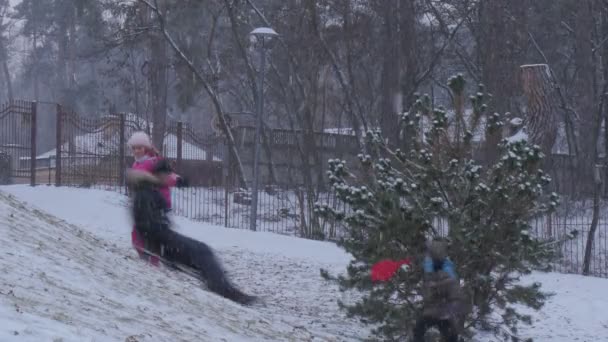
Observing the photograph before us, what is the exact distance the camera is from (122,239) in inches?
637

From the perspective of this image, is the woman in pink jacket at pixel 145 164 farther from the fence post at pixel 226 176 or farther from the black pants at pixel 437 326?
the fence post at pixel 226 176

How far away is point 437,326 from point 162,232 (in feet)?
9.19

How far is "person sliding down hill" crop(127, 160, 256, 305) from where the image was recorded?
9031 mm

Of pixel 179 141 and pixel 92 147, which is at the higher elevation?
pixel 179 141

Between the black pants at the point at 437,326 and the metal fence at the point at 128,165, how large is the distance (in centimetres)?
1123

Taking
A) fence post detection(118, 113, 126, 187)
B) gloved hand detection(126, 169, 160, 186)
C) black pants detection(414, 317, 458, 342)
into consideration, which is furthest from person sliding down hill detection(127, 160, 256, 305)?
fence post detection(118, 113, 126, 187)

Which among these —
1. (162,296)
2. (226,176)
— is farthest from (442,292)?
(226,176)

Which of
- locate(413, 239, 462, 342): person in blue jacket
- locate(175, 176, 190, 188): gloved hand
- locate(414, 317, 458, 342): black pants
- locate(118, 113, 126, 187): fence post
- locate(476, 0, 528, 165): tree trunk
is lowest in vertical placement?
locate(414, 317, 458, 342): black pants

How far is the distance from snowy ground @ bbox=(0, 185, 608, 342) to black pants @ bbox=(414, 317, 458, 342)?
3.31ft

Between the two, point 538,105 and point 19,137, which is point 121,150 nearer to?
point 19,137

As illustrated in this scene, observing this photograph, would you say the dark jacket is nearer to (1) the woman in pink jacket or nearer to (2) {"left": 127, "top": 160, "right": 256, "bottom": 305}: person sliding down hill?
(2) {"left": 127, "top": 160, "right": 256, "bottom": 305}: person sliding down hill

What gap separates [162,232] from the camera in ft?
30.1

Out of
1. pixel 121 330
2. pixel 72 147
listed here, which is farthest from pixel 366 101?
pixel 121 330

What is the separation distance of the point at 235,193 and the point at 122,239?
20.0ft
